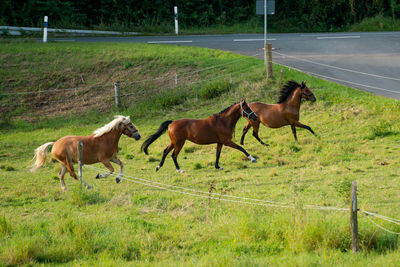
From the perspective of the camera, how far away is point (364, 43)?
2817 centimetres

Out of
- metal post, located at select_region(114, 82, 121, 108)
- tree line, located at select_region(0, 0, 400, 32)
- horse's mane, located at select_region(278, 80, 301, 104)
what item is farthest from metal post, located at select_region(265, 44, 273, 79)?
tree line, located at select_region(0, 0, 400, 32)

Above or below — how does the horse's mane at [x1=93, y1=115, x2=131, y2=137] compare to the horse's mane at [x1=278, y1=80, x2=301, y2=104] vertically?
below

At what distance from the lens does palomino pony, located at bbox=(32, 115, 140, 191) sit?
1216 cm

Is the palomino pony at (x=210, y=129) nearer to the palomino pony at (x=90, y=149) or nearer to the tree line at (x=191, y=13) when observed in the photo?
the palomino pony at (x=90, y=149)

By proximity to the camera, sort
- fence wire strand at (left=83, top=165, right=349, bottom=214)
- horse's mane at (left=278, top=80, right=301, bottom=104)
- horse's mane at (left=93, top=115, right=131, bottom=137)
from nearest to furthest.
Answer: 1. fence wire strand at (left=83, top=165, right=349, bottom=214)
2. horse's mane at (left=93, top=115, right=131, bottom=137)
3. horse's mane at (left=278, top=80, right=301, bottom=104)

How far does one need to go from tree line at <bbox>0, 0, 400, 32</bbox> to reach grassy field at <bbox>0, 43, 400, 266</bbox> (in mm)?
7197

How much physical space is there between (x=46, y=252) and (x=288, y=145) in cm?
897

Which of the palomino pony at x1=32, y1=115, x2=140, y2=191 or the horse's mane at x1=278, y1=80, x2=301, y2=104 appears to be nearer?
the palomino pony at x1=32, y1=115, x2=140, y2=191

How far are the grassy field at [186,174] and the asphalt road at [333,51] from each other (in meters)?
1.61

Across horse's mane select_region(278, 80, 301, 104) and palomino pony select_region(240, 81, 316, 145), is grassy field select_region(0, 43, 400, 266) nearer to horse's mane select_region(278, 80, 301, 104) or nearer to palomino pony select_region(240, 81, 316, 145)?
palomino pony select_region(240, 81, 316, 145)

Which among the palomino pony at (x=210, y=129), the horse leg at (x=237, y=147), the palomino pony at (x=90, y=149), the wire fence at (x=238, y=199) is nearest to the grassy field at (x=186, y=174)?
the wire fence at (x=238, y=199)

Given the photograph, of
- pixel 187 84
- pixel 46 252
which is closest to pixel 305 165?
pixel 46 252

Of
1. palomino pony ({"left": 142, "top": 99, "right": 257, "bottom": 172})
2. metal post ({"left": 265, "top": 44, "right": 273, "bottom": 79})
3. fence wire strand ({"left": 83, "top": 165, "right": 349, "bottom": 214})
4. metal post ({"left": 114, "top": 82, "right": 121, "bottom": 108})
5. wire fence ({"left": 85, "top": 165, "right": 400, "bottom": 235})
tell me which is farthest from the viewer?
metal post ({"left": 114, "top": 82, "right": 121, "bottom": 108})

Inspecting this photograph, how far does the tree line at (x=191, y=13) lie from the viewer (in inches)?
1308
